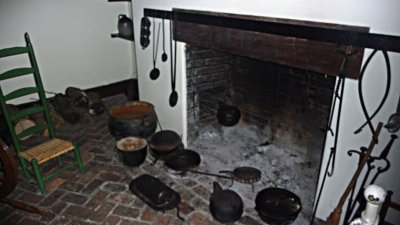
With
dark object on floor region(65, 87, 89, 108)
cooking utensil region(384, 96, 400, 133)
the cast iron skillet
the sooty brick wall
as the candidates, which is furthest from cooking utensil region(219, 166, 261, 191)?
dark object on floor region(65, 87, 89, 108)

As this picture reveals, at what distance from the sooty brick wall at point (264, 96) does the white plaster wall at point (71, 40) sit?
256 cm

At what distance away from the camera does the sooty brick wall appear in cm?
362

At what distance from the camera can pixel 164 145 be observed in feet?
12.5

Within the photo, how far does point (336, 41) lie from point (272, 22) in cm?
58

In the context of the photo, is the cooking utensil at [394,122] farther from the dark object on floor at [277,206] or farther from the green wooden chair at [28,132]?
the green wooden chair at [28,132]

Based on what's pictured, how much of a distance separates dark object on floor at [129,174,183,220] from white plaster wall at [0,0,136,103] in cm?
310

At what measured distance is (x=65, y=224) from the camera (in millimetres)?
2947

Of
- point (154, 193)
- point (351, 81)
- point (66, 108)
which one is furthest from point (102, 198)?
point (351, 81)

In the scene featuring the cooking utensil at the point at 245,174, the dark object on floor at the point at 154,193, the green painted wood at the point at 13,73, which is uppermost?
the green painted wood at the point at 13,73

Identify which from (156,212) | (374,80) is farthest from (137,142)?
(374,80)

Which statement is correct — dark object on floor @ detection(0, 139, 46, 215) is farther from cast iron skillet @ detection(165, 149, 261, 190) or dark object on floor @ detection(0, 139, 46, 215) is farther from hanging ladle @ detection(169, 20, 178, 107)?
hanging ladle @ detection(169, 20, 178, 107)

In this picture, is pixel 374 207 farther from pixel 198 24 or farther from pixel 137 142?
pixel 137 142

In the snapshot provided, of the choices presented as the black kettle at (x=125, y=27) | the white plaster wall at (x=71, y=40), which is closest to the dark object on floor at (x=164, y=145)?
the black kettle at (x=125, y=27)

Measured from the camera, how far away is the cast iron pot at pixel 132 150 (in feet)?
12.1
